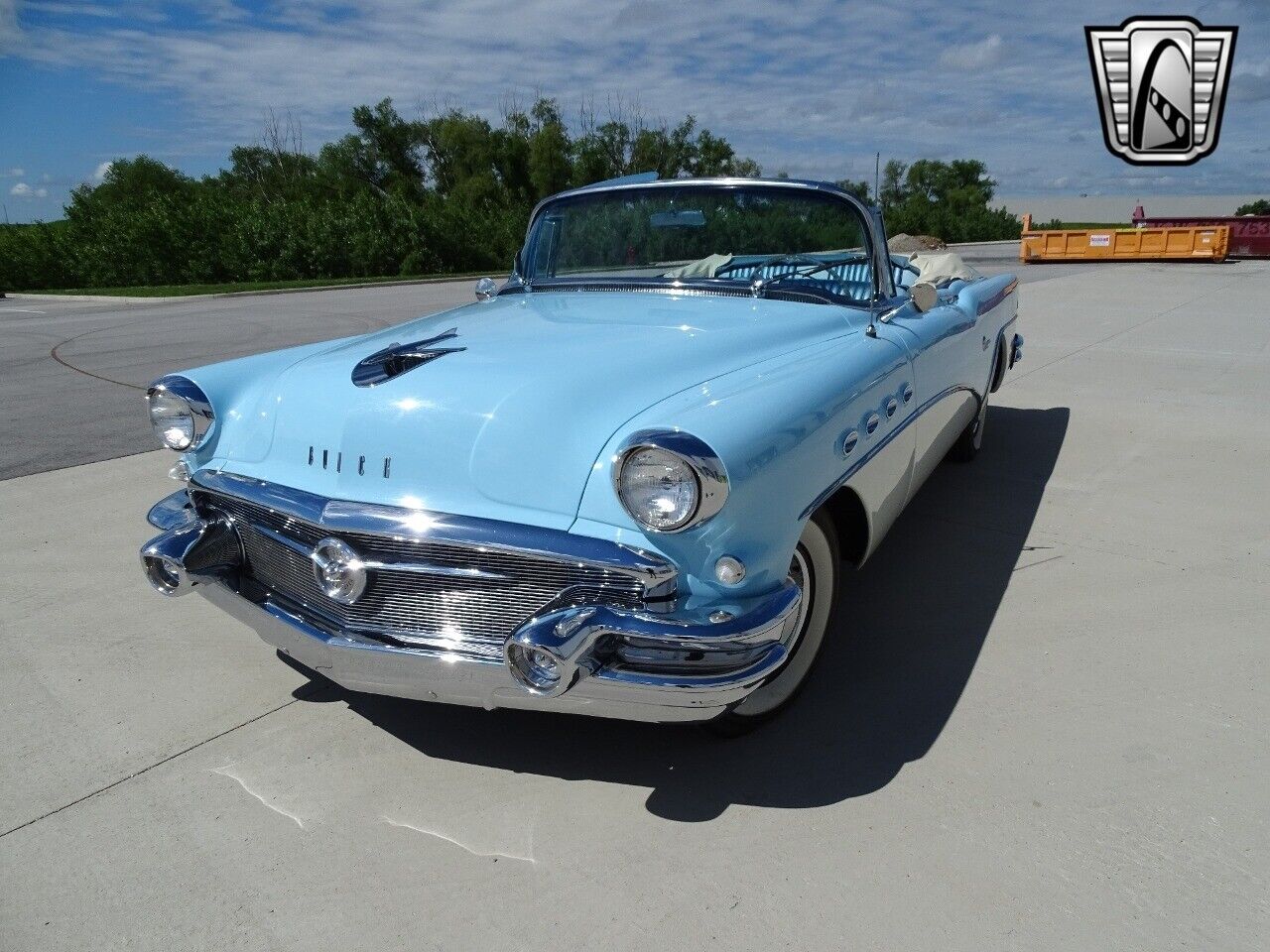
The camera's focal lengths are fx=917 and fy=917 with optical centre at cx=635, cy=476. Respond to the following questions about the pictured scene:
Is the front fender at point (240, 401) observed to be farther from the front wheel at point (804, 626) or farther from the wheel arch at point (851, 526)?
the wheel arch at point (851, 526)

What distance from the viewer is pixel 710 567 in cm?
196

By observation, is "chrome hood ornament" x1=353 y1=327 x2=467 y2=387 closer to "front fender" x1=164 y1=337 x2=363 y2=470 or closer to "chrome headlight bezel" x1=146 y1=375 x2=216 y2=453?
"front fender" x1=164 y1=337 x2=363 y2=470

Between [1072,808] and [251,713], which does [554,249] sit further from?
[1072,808]

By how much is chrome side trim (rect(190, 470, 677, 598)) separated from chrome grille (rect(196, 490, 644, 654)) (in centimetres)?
2

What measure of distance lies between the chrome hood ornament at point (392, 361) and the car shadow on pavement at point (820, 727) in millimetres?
945

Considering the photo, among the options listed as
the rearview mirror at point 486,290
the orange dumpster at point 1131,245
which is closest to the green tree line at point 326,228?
the orange dumpster at point 1131,245

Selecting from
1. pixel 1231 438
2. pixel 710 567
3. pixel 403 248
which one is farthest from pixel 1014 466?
pixel 403 248

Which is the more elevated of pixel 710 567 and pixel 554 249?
pixel 554 249

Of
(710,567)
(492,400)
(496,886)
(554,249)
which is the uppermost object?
(554,249)

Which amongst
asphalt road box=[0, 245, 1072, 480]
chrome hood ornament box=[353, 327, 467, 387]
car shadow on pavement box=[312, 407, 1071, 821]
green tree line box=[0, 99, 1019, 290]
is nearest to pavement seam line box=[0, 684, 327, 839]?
car shadow on pavement box=[312, 407, 1071, 821]

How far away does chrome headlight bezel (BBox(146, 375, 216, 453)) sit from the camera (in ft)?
8.57

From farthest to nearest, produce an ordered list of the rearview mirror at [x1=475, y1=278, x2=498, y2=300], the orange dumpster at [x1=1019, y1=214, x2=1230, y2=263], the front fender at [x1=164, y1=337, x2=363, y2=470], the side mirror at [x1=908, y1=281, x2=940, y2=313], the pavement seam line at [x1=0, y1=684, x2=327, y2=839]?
the orange dumpster at [x1=1019, y1=214, x2=1230, y2=263] < the rearview mirror at [x1=475, y1=278, x2=498, y2=300] < the side mirror at [x1=908, y1=281, x2=940, y2=313] < the front fender at [x1=164, y1=337, x2=363, y2=470] < the pavement seam line at [x1=0, y1=684, x2=327, y2=839]

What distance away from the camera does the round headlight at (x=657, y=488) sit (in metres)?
1.88

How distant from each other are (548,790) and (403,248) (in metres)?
27.3
